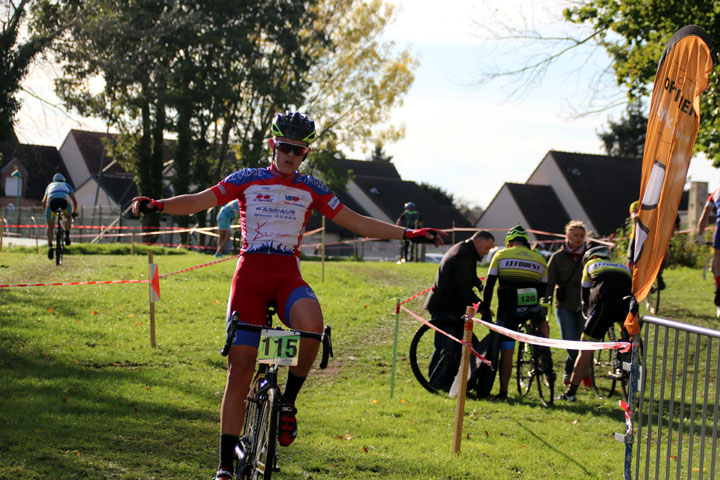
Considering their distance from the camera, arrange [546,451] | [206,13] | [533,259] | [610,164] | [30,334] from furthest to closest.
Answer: [610,164]
[206,13]
[30,334]
[533,259]
[546,451]

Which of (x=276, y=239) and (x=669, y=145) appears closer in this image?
(x=669, y=145)

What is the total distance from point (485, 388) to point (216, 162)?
110ft

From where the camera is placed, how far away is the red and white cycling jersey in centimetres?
547

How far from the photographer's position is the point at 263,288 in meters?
5.34

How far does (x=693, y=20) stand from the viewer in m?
16.2

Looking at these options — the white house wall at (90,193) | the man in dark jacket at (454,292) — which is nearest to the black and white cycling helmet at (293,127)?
the man in dark jacket at (454,292)

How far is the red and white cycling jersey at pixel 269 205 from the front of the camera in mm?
5469

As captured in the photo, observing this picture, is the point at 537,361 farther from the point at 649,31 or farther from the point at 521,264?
the point at 649,31

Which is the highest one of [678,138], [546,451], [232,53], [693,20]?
[232,53]

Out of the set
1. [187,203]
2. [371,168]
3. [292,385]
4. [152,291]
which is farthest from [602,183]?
[187,203]

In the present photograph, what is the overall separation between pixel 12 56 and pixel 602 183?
46144mm

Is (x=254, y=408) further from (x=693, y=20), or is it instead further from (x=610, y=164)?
(x=610, y=164)

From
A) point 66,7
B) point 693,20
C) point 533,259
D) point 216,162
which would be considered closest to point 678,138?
point 533,259

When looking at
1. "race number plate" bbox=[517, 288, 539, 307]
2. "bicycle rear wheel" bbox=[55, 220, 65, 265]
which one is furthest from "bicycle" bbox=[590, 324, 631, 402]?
"bicycle rear wheel" bbox=[55, 220, 65, 265]
